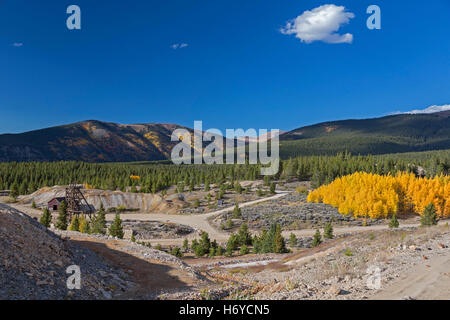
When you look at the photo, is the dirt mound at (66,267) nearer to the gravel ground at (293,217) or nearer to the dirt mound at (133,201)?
the gravel ground at (293,217)

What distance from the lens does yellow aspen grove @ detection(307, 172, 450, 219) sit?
69000mm

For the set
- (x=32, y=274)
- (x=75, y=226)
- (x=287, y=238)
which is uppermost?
(x=32, y=274)

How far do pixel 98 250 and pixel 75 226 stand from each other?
96.0 feet

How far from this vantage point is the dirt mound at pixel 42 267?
44.1ft

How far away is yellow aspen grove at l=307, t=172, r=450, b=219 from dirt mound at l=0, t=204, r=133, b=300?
6283 centimetres

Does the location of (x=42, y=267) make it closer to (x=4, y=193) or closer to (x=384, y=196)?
(x=384, y=196)

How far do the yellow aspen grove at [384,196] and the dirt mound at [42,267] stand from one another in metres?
62.8

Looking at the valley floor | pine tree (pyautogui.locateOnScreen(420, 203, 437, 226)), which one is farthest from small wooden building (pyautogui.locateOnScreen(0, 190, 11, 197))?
pine tree (pyautogui.locateOnScreen(420, 203, 437, 226))

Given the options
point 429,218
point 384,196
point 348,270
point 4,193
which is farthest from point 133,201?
point 348,270

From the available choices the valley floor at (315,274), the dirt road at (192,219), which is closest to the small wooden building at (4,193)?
the dirt road at (192,219)

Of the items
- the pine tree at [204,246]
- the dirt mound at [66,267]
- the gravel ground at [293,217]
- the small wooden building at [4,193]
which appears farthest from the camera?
the small wooden building at [4,193]
